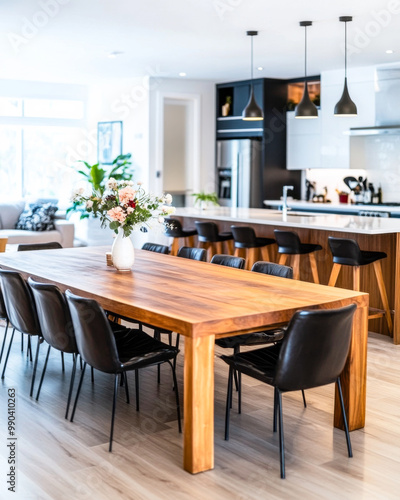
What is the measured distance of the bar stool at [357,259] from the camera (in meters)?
5.84

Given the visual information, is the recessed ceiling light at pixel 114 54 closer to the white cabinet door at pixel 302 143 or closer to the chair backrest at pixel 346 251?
the white cabinet door at pixel 302 143

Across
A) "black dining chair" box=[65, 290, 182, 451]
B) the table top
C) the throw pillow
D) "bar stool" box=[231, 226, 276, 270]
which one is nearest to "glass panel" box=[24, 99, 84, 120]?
the throw pillow

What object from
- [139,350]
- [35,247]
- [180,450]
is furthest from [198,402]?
[35,247]

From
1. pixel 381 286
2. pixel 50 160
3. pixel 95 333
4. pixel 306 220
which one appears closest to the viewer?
pixel 95 333

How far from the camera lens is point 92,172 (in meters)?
11.1

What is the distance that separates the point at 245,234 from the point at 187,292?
10.2 ft

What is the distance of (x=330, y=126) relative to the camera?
9812 millimetres

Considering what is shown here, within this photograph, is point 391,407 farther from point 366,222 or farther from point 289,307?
point 366,222

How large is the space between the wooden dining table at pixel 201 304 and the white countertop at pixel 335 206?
14.1 feet

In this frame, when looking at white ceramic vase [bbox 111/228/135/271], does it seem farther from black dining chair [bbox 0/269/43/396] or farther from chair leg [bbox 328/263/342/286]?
chair leg [bbox 328/263/342/286]

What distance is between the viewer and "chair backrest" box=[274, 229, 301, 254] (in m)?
6.48

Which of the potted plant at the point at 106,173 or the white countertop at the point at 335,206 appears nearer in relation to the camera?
the white countertop at the point at 335,206

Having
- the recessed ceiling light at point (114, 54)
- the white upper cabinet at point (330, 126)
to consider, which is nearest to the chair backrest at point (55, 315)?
the recessed ceiling light at point (114, 54)

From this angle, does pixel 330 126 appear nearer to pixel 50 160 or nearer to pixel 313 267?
pixel 313 267
